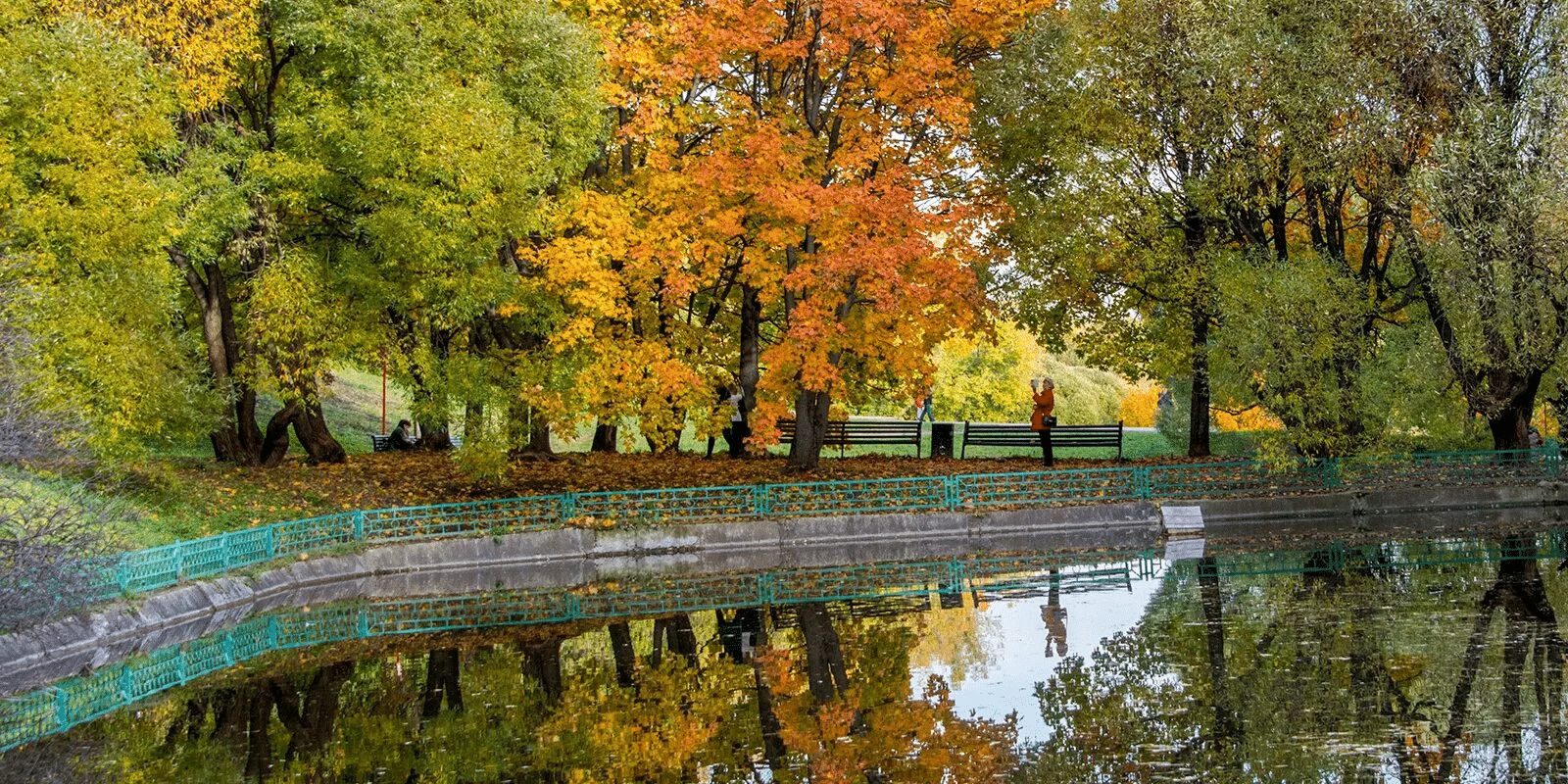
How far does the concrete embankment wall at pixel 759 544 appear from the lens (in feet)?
67.1

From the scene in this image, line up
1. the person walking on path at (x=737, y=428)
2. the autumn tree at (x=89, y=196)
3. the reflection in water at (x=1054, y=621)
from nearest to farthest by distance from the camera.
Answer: the reflection in water at (x=1054, y=621) < the autumn tree at (x=89, y=196) < the person walking on path at (x=737, y=428)


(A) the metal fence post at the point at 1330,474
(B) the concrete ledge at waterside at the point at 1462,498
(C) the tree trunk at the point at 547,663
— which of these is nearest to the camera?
(C) the tree trunk at the point at 547,663

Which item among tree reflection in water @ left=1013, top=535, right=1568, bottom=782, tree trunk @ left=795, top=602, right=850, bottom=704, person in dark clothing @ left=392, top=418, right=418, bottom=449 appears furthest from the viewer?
person in dark clothing @ left=392, top=418, right=418, bottom=449

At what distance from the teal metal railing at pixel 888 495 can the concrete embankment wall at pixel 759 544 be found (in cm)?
36

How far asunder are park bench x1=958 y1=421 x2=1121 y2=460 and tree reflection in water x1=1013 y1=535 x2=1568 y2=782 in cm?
1241

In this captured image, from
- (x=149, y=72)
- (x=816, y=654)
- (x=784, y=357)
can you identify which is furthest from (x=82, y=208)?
(x=816, y=654)

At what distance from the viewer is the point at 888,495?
26406mm

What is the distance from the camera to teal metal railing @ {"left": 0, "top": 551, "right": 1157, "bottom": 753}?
47.2 feet

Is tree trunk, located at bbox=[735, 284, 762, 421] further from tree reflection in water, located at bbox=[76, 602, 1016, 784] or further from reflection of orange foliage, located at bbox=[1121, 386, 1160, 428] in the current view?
reflection of orange foliage, located at bbox=[1121, 386, 1160, 428]

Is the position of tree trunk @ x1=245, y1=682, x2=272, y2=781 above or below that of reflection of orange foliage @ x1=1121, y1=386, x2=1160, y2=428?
below

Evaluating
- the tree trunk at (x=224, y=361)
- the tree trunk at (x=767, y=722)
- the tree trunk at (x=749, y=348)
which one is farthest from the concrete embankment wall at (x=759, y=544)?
the tree trunk at (x=767, y=722)

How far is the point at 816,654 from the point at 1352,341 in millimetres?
15572

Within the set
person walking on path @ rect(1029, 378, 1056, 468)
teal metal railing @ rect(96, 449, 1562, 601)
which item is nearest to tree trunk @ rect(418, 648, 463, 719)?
teal metal railing @ rect(96, 449, 1562, 601)

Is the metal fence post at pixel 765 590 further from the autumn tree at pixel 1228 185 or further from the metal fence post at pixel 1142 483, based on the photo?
the autumn tree at pixel 1228 185
